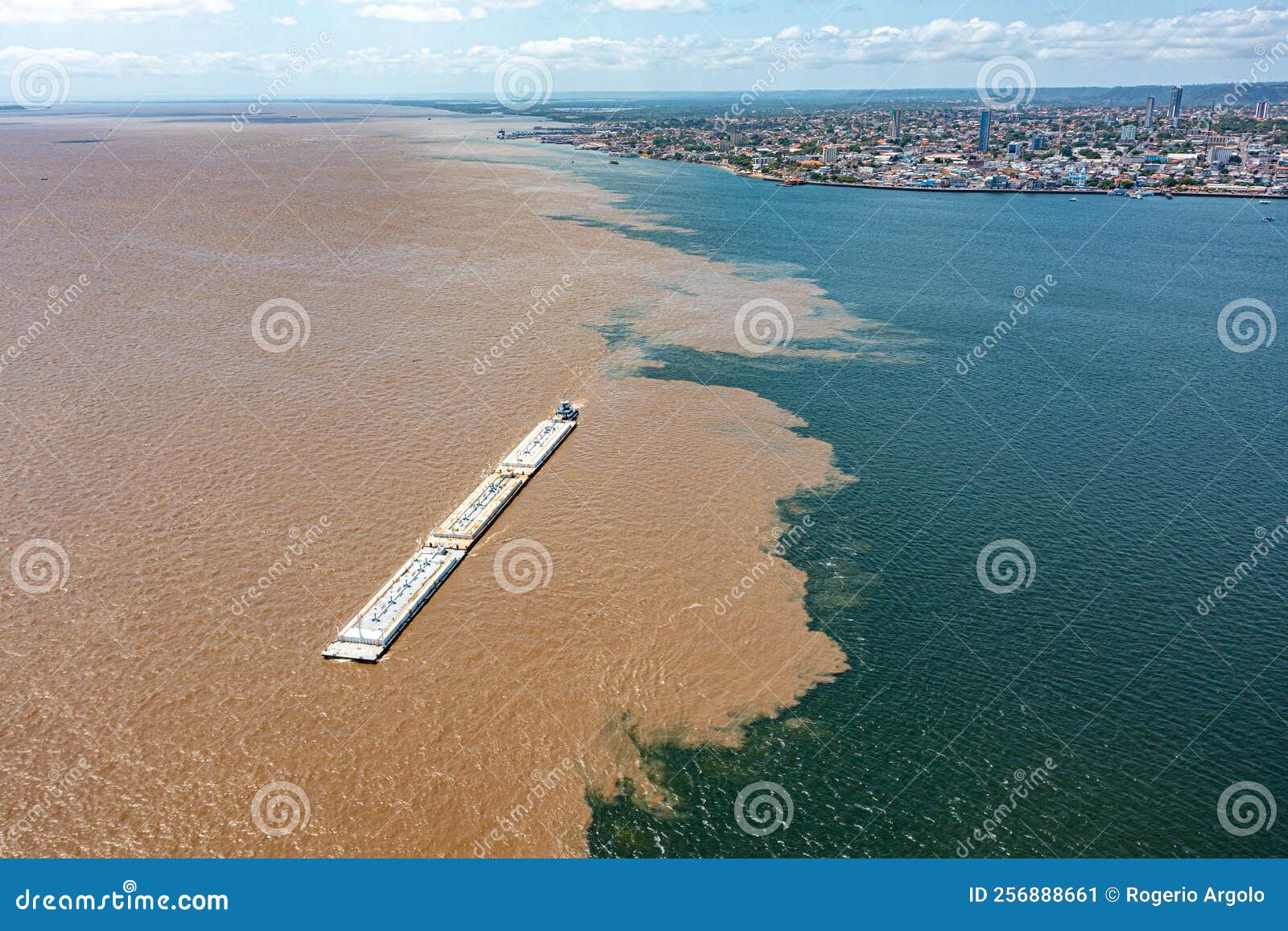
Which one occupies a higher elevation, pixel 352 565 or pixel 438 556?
pixel 438 556

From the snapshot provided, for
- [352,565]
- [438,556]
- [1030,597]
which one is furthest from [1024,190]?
[352,565]

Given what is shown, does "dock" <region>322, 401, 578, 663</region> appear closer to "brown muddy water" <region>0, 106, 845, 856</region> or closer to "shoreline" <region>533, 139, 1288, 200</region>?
"brown muddy water" <region>0, 106, 845, 856</region>

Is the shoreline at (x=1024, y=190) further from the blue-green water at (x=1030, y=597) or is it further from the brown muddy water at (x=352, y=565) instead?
the brown muddy water at (x=352, y=565)

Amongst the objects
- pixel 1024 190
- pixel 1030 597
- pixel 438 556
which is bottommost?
pixel 438 556

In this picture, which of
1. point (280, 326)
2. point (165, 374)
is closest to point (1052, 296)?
point (280, 326)

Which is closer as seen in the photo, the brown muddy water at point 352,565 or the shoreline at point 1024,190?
the brown muddy water at point 352,565

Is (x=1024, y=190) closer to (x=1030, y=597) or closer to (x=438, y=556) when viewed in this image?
(x=1030, y=597)

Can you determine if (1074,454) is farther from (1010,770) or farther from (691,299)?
(691,299)

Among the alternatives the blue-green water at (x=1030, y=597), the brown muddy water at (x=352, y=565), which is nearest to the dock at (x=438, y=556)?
the brown muddy water at (x=352, y=565)
